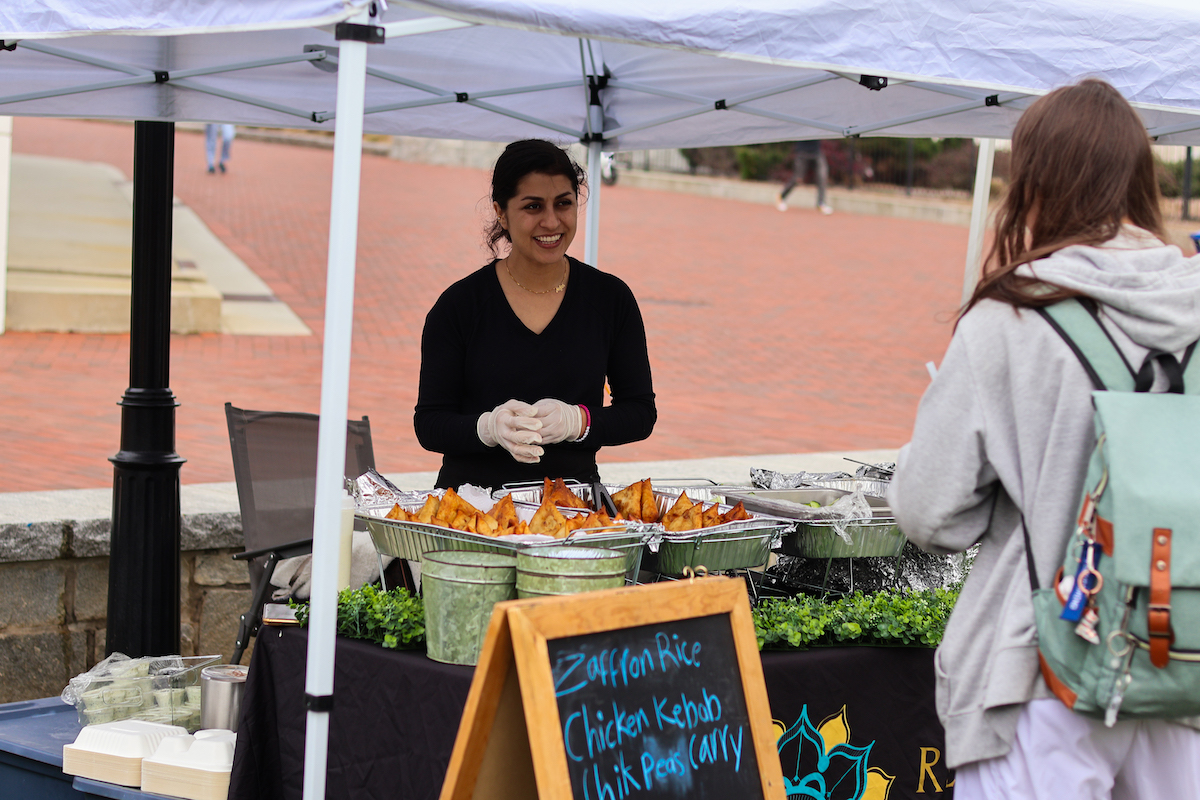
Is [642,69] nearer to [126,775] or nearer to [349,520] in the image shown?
[349,520]

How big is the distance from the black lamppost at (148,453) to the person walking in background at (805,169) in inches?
778

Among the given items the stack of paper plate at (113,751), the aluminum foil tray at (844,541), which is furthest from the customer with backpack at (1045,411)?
the stack of paper plate at (113,751)

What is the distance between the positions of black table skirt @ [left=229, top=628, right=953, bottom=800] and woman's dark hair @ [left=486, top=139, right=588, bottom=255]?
136 cm

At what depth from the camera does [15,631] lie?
13.5 ft

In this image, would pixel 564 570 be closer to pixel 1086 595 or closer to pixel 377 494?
pixel 377 494

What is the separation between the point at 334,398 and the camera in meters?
2.28

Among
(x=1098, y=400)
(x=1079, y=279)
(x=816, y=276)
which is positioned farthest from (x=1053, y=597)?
(x=816, y=276)

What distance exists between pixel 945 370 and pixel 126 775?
7.40 ft

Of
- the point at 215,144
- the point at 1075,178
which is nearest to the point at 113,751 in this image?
the point at 1075,178

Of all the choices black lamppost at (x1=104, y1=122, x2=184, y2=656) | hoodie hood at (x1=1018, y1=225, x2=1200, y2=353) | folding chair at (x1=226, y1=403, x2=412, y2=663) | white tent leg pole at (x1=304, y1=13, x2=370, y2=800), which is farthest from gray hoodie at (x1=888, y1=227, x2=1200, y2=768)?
black lamppost at (x1=104, y1=122, x2=184, y2=656)

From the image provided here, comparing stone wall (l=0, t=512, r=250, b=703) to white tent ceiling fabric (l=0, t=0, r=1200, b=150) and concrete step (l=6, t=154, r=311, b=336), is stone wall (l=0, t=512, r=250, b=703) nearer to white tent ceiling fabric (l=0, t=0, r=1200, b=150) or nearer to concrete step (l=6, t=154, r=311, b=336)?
white tent ceiling fabric (l=0, t=0, r=1200, b=150)

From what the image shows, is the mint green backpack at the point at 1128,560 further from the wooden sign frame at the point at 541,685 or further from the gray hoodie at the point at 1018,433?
the wooden sign frame at the point at 541,685

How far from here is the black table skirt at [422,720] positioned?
8.19 ft

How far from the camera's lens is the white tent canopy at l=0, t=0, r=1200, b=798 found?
2.24 m
